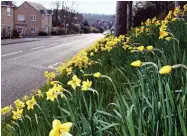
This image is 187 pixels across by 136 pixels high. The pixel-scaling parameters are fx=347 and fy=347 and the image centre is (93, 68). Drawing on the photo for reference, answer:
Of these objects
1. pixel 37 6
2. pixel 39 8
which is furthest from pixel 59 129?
pixel 37 6

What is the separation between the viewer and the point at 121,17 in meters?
8.55

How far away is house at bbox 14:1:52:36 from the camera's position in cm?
6032

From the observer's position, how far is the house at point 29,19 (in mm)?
60322

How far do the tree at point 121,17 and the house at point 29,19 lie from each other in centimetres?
5205

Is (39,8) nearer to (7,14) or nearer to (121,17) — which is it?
(7,14)

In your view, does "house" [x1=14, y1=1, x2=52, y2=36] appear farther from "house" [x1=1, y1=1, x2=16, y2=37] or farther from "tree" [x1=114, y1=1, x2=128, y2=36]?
"tree" [x1=114, y1=1, x2=128, y2=36]

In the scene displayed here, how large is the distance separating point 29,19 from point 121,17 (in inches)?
Answer: 2171

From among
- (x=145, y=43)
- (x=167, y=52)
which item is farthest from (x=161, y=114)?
(x=145, y=43)

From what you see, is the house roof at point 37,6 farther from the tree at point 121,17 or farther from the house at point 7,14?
the tree at point 121,17

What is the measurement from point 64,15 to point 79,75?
248 feet

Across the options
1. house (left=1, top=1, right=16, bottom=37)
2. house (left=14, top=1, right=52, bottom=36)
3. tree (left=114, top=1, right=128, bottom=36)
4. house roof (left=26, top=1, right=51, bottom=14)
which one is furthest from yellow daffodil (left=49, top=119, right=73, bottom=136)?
house roof (left=26, top=1, right=51, bottom=14)

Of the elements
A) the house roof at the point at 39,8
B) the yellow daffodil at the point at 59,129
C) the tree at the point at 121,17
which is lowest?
the yellow daffodil at the point at 59,129

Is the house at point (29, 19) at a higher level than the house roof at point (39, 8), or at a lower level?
lower

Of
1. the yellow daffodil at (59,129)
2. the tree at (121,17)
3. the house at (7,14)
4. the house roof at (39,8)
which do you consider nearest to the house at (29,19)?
the house roof at (39,8)
